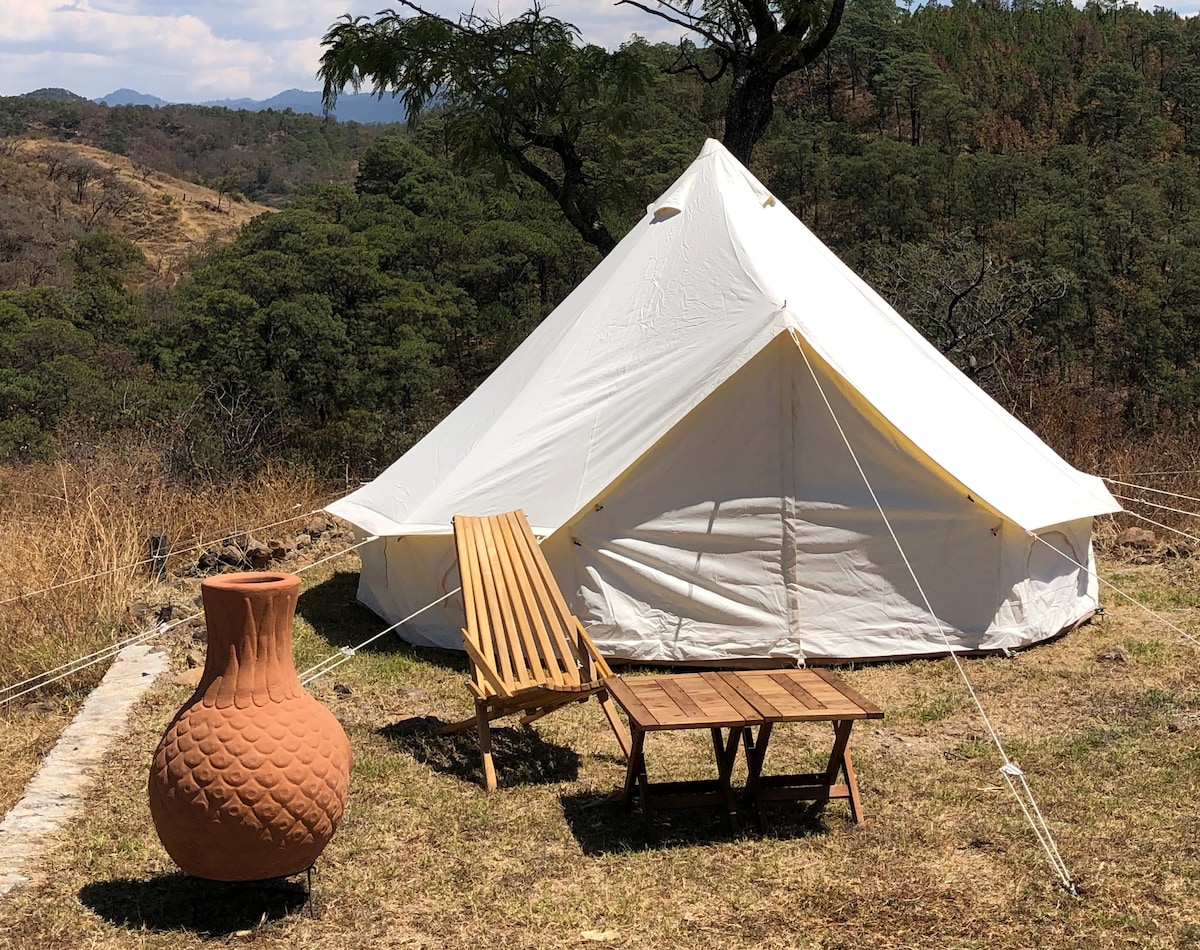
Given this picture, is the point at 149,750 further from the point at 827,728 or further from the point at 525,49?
the point at 525,49

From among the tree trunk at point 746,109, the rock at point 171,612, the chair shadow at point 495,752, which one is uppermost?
the tree trunk at point 746,109

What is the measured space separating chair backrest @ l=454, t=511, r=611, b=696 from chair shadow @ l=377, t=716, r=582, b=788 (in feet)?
1.06

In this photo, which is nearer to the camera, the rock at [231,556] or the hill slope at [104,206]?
the rock at [231,556]

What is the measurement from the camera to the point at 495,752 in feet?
16.2

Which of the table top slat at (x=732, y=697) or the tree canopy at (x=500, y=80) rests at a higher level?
the tree canopy at (x=500, y=80)

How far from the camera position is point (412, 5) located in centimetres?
1035

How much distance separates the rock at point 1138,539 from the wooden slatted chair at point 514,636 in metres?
4.92

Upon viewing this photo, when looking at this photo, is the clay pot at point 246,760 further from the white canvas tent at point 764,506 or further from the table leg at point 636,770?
the white canvas tent at point 764,506

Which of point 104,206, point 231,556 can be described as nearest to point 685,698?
point 231,556

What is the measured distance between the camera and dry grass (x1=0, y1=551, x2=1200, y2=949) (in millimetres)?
3393

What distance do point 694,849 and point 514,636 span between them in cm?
133

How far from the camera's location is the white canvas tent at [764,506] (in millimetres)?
5793

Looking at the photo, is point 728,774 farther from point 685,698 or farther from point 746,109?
point 746,109

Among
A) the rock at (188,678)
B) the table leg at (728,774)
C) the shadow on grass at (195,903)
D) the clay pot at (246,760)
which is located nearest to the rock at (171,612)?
the rock at (188,678)
